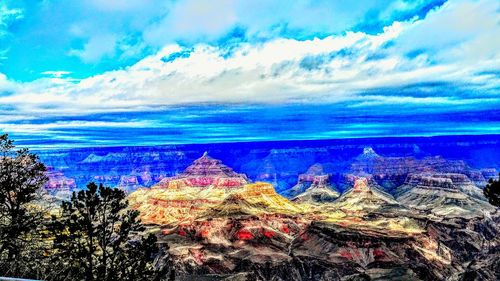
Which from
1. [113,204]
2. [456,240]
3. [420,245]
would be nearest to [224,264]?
[420,245]

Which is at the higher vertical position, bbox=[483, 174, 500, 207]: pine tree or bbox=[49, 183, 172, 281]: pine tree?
bbox=[483, 174, 500, 207]: pine tree

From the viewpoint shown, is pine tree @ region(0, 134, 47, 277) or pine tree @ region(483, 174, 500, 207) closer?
pine tree @ region(0, 134, 47, 277)

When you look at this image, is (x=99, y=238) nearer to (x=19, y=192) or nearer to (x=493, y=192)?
(x=19, y=192)

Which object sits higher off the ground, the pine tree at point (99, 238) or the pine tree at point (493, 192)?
the pine tree at point (493, 192)

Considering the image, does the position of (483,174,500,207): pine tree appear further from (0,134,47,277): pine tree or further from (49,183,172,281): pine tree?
(0,134,47,277): pine tree

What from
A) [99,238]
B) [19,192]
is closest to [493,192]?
[99,238]

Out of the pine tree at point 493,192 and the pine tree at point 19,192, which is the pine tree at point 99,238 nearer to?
the pine tree at point 19,192

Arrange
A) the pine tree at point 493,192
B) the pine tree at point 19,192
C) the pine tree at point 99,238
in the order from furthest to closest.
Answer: the pine tree at point 493,192, the pine tree at point 99,238, the pine tree at point 19,192

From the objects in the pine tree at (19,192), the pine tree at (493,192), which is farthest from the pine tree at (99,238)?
the pine tree at (493,192)

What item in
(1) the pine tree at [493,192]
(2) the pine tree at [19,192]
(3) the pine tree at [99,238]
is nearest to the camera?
(2) the pine tree at [19,192]

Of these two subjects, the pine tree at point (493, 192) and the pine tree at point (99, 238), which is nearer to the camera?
the pine tree at point (99, 238)

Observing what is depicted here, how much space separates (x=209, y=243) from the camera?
188 m

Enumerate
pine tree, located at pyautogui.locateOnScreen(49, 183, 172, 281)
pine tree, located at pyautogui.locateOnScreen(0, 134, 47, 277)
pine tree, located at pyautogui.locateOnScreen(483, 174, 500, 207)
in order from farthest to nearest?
pine tree, located at pyautogui.locateOnScreen(483, 174, 500, 207) < pine tree, located at pyautogui.locateOnScreen(49, 183, 172, 281) < pine tree, located at pyautogui.locateOnScreen(0, 134, 47, 277)

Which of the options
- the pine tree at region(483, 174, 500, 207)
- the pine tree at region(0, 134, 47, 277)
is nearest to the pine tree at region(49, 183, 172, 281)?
the pine tree at region(0, 134, 47, 277)
